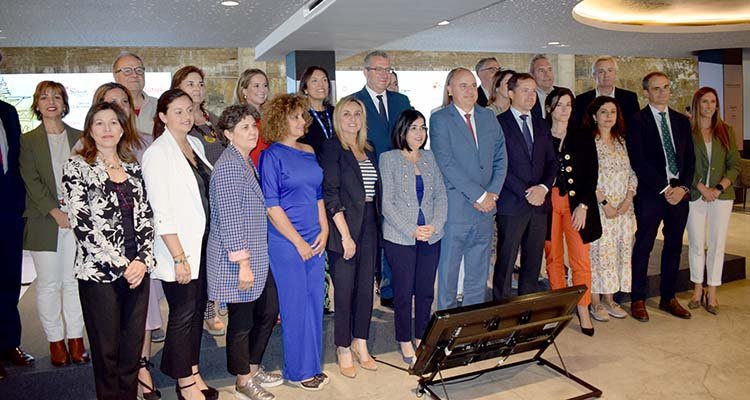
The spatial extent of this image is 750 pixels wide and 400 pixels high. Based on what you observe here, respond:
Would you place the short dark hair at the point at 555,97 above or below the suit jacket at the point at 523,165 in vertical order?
above

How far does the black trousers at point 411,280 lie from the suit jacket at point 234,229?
0.86 metres

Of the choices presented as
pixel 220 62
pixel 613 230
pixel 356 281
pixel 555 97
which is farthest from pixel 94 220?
pixel 220 62

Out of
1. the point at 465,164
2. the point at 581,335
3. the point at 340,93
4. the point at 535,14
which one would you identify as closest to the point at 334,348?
the point at 465,164

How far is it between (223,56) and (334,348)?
7.56 meters

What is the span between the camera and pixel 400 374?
12.2 feet

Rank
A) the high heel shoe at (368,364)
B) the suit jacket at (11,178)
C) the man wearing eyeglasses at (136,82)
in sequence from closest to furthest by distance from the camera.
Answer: the suit jacket at (11,178)
the man wearing eyeglasses at (136,82)
the high heel shoe at (368,364)

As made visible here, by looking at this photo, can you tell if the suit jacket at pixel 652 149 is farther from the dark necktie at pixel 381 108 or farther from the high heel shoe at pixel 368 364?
the high heel shoe at pixel 368 364

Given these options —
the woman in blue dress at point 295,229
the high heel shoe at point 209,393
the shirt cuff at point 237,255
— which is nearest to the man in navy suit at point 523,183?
the woman in blue dress at point 295,229

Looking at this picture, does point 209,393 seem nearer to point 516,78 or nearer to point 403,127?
point 403,127

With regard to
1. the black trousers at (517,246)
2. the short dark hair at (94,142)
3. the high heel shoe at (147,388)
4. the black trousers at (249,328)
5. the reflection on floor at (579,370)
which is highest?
the short dark hair at (94,142)

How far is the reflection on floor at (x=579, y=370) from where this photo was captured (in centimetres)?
340

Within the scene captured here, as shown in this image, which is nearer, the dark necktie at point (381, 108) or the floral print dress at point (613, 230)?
the dark necktie at point (381, 108)

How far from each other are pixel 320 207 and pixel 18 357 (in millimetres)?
1898

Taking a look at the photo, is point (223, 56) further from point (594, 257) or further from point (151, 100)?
point (594, 257)
